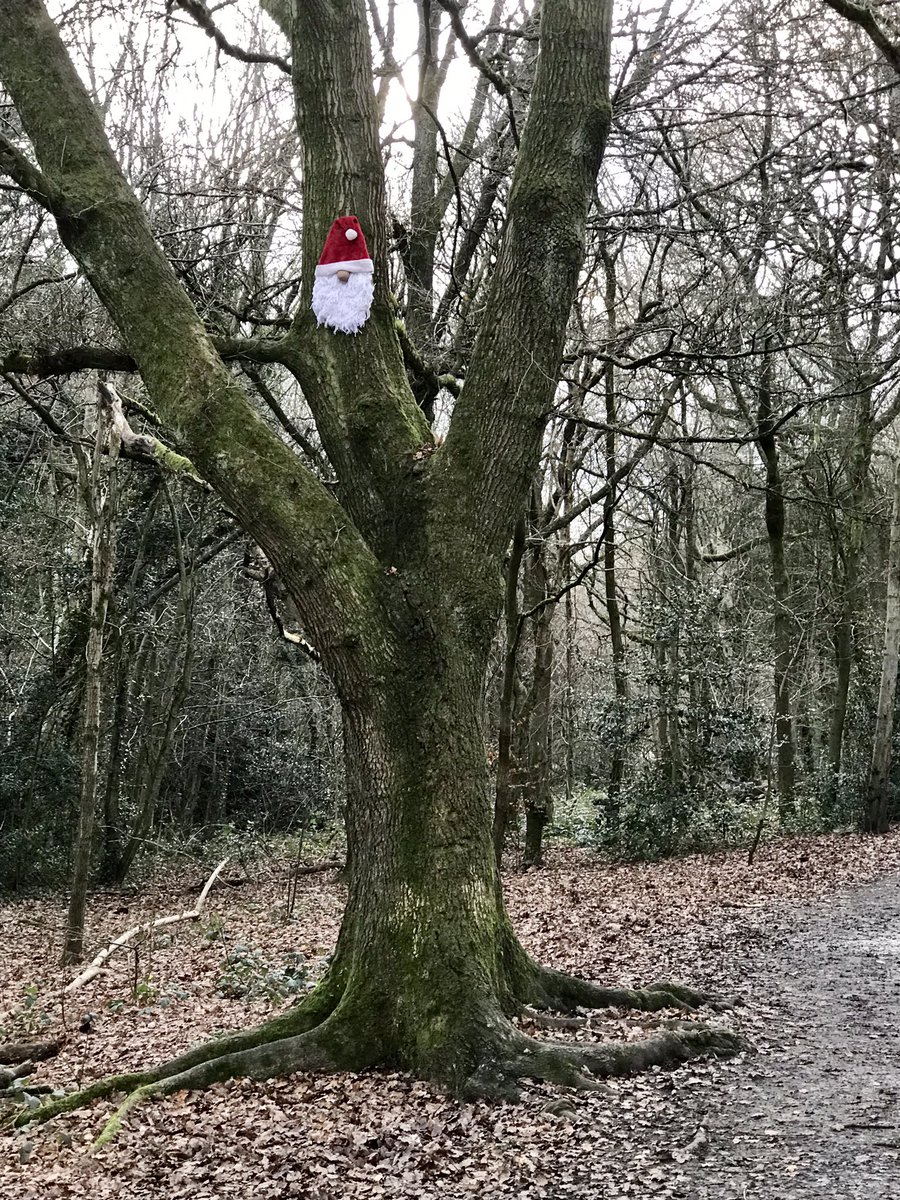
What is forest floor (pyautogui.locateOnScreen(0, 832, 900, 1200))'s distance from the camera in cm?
380

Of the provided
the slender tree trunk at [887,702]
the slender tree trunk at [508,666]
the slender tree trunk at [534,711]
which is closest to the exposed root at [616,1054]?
the slender tree trunk at [508,666]

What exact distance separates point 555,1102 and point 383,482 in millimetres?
3080

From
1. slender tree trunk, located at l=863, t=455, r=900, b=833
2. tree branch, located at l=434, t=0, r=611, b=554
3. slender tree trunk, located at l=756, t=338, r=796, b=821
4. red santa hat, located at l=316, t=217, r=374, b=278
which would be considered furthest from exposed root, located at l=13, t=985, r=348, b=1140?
slender tree trunk, located at l=756, t=338, r=796, b=821

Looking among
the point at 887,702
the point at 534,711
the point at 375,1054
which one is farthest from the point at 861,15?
the point at 534,711

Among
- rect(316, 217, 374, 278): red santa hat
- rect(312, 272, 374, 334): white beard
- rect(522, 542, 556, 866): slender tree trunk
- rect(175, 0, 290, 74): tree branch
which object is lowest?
rect(522, 542, 556, 866): slender tree trunk

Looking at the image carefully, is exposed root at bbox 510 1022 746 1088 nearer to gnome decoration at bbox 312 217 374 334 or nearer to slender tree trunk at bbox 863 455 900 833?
gnome decoration at bbox 312 217 374 334

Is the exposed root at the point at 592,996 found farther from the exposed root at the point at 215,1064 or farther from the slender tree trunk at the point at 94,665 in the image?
the slender tree trunk at the point at 94,665

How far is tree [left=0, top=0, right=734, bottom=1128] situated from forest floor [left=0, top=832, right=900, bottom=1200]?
0.29m

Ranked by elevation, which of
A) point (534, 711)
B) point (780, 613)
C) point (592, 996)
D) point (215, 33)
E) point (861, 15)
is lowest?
point (592, 996)

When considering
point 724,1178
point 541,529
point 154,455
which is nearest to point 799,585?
point 541,529

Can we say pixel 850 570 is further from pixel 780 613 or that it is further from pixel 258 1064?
pixel 258 1064

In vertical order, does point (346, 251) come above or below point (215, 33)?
below

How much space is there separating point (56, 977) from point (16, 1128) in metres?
3.88

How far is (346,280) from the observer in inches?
204
